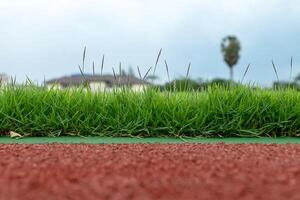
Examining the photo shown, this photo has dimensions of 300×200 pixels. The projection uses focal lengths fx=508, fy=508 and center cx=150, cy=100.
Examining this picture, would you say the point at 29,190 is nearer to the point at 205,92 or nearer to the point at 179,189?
the point at 179,189

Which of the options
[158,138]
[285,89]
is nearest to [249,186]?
[158,138]

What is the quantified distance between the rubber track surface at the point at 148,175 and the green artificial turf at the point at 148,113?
6.47 ft

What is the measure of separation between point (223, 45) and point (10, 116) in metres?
49.4

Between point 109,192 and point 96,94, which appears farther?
point 96,94

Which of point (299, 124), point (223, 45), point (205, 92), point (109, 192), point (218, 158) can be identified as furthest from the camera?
point (223, 45)

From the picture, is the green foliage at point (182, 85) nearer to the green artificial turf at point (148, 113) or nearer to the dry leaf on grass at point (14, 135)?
the green artificial turf at point (148, 113)

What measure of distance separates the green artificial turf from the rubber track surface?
77.6 inches

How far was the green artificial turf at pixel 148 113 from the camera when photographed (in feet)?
17.5

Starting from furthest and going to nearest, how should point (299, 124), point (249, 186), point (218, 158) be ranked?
point (299, 124)
point (218, 158)
point (249, 186)

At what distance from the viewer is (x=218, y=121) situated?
5.45m

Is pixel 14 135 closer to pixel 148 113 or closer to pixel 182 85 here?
pixel 148 113

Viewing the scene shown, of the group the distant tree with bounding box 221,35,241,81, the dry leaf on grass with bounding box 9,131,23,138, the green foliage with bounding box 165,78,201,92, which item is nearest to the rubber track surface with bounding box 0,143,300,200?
the dry leaf on grass with bounding box 9,131,23,138

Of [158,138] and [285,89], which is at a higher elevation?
Answer: [285,89]

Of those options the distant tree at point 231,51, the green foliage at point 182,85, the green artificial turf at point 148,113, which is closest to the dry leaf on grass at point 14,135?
the green artificial turf at point 148,113
